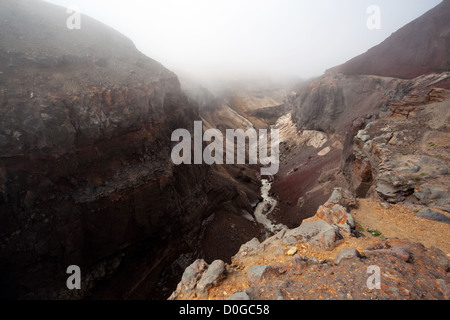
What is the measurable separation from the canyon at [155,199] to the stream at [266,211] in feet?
1.38

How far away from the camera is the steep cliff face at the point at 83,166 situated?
1139 centimetres

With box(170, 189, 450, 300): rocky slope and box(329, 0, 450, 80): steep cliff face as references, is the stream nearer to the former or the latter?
box(170, 189, 450, 300): rocky slope

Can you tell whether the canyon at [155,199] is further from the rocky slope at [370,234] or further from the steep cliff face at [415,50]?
the steep cliff face at [415,50]

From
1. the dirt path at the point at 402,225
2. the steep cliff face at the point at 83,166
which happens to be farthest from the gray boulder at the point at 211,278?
the steep cliff face at the point at 83,166

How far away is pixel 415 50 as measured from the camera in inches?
1262

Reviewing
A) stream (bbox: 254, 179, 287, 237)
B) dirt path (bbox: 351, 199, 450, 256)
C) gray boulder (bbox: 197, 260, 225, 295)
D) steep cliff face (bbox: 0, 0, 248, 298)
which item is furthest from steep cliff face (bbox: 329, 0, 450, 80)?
gray boulder (bbox: 197, 260, 225, 295)

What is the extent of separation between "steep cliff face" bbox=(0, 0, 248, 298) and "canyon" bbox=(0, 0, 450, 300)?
0.07 metres

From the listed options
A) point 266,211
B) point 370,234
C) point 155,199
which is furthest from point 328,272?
point 266,211

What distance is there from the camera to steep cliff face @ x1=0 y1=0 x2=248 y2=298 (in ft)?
37.4

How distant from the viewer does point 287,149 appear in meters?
43.0

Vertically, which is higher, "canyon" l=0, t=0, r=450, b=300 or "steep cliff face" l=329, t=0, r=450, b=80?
"steep cliff face" l=329, t=0, r=450, b=80

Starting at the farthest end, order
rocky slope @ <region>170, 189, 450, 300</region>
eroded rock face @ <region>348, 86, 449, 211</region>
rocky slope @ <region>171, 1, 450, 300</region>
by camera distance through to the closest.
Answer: eroded rock face @ <region>348, 86, 449, 211</region>
rocky slope @ <region>171, 1, 450, 300</region>
rocky slope @ <region>170, 189, 450, 300</region>

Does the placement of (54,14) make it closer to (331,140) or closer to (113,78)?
(113,78)

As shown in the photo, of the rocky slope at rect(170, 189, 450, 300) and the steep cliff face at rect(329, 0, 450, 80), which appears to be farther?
the steep cliff face at rect(329, 0, 450, 80)
